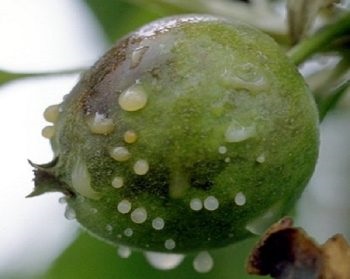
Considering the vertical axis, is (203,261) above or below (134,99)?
below

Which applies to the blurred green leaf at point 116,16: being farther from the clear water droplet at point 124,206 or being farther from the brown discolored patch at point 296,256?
the brown discolored patch at point 296,256

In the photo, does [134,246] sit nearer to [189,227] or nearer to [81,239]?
[189,227]

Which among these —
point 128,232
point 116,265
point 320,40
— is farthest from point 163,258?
point 116,265

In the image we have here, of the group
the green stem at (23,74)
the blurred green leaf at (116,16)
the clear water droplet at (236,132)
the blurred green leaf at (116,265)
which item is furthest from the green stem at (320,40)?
the blurred green leaf at (116,16)

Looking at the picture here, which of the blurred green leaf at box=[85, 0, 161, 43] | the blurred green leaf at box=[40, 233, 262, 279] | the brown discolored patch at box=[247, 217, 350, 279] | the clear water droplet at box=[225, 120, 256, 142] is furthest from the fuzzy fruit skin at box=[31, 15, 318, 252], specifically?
the blurred green leaf at box=[85, 0, 161, 43]

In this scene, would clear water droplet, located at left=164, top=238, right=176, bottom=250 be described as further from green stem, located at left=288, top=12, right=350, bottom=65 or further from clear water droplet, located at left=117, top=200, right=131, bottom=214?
green stem, located at left=288, top=12, right=350, bottom=65

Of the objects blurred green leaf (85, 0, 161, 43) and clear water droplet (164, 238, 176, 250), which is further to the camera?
blurred green leaf (85, 0, 161, 43)

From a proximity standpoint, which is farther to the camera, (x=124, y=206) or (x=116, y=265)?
(x=116, y=265)

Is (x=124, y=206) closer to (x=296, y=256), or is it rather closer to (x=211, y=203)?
(x=211, y=203)
